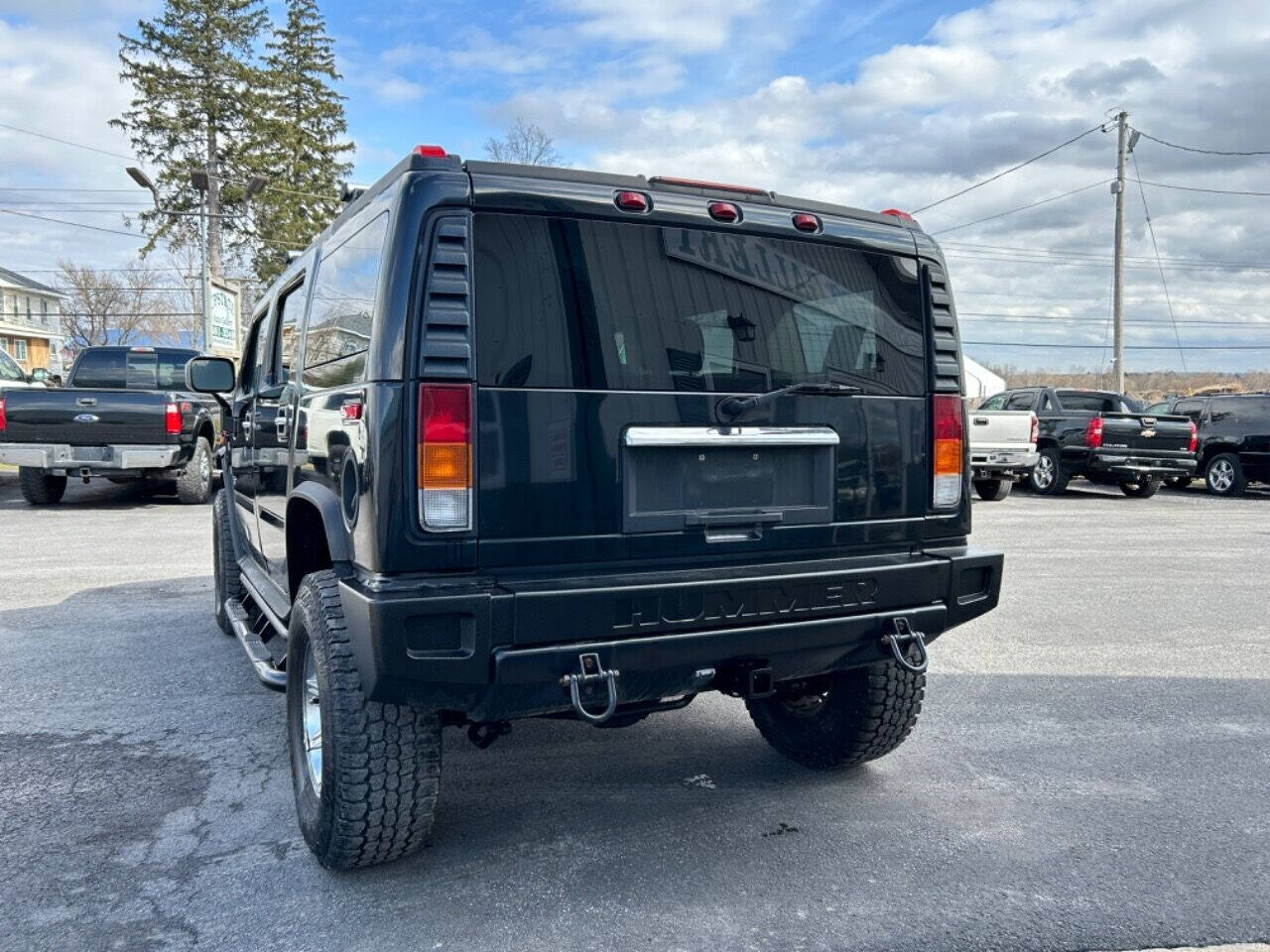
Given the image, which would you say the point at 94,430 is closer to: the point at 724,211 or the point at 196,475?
the point at 196,475

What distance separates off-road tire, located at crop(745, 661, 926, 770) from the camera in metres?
3.80

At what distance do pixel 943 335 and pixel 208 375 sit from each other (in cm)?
368

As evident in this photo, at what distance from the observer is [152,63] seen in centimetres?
3919

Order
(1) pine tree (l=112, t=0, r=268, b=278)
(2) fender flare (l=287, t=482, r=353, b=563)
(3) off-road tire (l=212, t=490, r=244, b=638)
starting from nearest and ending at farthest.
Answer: (2) fender flare (l=287, t=482, r=353, b=563) → (3) off-road tire (l=212, t=490, r=244, b=638) → (1) pine tree (l=112, t=0, r=268, b=278)

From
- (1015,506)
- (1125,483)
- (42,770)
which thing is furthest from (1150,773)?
(1125,483)

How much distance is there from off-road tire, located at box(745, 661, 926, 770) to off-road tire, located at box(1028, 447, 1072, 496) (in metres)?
14.3

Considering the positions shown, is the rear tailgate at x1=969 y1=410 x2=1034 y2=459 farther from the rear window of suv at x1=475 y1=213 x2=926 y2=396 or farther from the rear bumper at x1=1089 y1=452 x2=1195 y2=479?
the rear window of suv at x1=475 y1=213 x2=926 y2=396

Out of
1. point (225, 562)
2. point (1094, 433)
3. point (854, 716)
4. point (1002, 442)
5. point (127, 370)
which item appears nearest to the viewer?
point (854, 716)

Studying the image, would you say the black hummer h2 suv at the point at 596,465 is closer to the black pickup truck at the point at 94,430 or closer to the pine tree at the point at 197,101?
the black pickup truck at the point at 94,430

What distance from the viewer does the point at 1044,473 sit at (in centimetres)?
1734

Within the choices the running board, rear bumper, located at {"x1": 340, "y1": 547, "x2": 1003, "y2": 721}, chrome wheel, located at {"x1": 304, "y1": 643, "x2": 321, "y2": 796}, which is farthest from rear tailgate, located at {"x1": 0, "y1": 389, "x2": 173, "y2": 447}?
rear bumper, located at {"x1": 340, "y1": 547, "x2": 1003, "y2": 721}

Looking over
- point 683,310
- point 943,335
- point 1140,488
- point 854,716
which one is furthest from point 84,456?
point 1140,488

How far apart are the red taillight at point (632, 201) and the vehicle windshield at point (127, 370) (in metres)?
12.3

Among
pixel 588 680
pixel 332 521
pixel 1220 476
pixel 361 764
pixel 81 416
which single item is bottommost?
pixel 361 764
